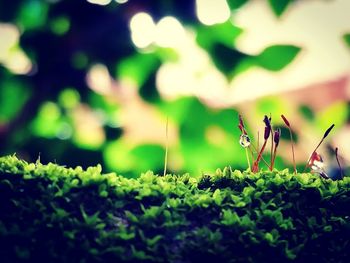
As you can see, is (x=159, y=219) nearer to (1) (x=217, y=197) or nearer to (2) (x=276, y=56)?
(1) (x=217, y=197)

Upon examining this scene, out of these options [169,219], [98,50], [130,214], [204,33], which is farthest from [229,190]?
[98,50]

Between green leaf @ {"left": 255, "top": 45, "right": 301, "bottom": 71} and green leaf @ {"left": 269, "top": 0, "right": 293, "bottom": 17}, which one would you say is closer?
green leaf @ {"left": 269, "top": 0, "right": 293, "bottom": 17}

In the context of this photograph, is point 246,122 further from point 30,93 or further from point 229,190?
point 30,93

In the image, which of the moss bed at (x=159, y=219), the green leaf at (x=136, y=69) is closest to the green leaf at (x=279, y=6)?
the green leaf at (x=136, y=69)

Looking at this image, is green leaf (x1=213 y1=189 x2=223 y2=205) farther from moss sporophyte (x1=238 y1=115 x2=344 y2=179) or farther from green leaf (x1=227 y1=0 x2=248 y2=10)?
green leaf (x1=227 y1=0 x2=248 y2=10)

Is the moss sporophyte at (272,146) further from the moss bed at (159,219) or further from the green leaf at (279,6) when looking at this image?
the green leaf at (279,6)

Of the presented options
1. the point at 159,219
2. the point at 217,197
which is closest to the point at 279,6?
the point at 217,197

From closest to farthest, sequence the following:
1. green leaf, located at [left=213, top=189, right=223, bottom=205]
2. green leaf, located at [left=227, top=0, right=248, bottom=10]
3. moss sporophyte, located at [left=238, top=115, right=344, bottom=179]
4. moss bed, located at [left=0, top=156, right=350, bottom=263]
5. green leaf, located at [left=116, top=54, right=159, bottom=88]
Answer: moss bed, located at [left=0, top=156, right=350, bottom=263] < green leaf, located at [left=213, top=189, right=223, bottom=205] < green leaf, located at [left=227, top=0, right=248, bottom=10] < green leaf, located at [left=116, top=54, right=159, bottom=88] < moss sporophyte, located at [left=238, top=115, right=344, bottom=179]

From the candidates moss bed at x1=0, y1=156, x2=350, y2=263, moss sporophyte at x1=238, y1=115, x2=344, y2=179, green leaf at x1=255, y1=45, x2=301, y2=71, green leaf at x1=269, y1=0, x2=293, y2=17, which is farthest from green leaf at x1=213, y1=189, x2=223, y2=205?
green leaf at x1=269, y1=0, x2=293, y2=17
